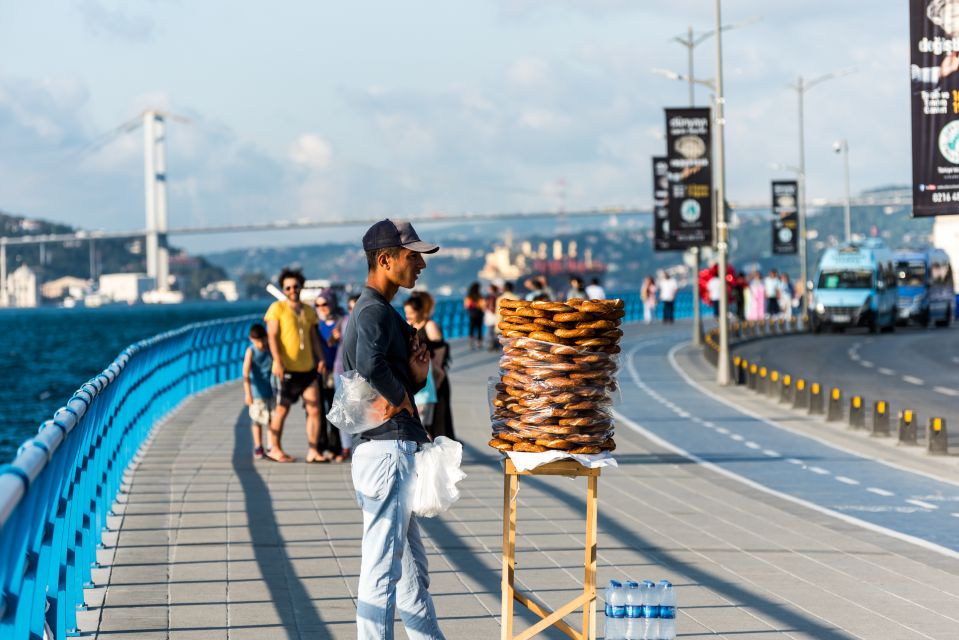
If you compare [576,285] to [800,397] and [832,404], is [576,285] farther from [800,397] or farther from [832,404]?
[832,404]

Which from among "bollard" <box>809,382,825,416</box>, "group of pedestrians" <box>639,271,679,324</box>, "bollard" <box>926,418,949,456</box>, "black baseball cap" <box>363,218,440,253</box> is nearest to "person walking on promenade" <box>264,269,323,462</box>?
"bollard" <box>926,418,949,456</box>

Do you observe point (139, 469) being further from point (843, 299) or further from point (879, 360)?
point (843, 299)

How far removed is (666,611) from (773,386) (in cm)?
2216

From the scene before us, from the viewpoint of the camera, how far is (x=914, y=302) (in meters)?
61.8

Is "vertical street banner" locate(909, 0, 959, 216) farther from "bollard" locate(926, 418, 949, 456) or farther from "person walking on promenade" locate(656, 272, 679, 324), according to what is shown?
"person walking on promenade" locate(656, 272, 679, 324)

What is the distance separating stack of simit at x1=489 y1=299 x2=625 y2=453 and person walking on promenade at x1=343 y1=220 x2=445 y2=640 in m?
0.59

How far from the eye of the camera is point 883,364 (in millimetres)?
38312

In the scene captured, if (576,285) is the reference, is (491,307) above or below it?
below

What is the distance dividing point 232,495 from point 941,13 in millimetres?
8280

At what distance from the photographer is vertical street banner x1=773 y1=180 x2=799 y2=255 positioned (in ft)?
194

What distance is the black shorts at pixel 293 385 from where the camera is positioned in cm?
1677

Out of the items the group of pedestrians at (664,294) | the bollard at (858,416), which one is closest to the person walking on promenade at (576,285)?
the bollard at (858,416)

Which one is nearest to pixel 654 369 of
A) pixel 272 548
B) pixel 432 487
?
pixel 272 548

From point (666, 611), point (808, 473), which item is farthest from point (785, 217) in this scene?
point (666, 611)
